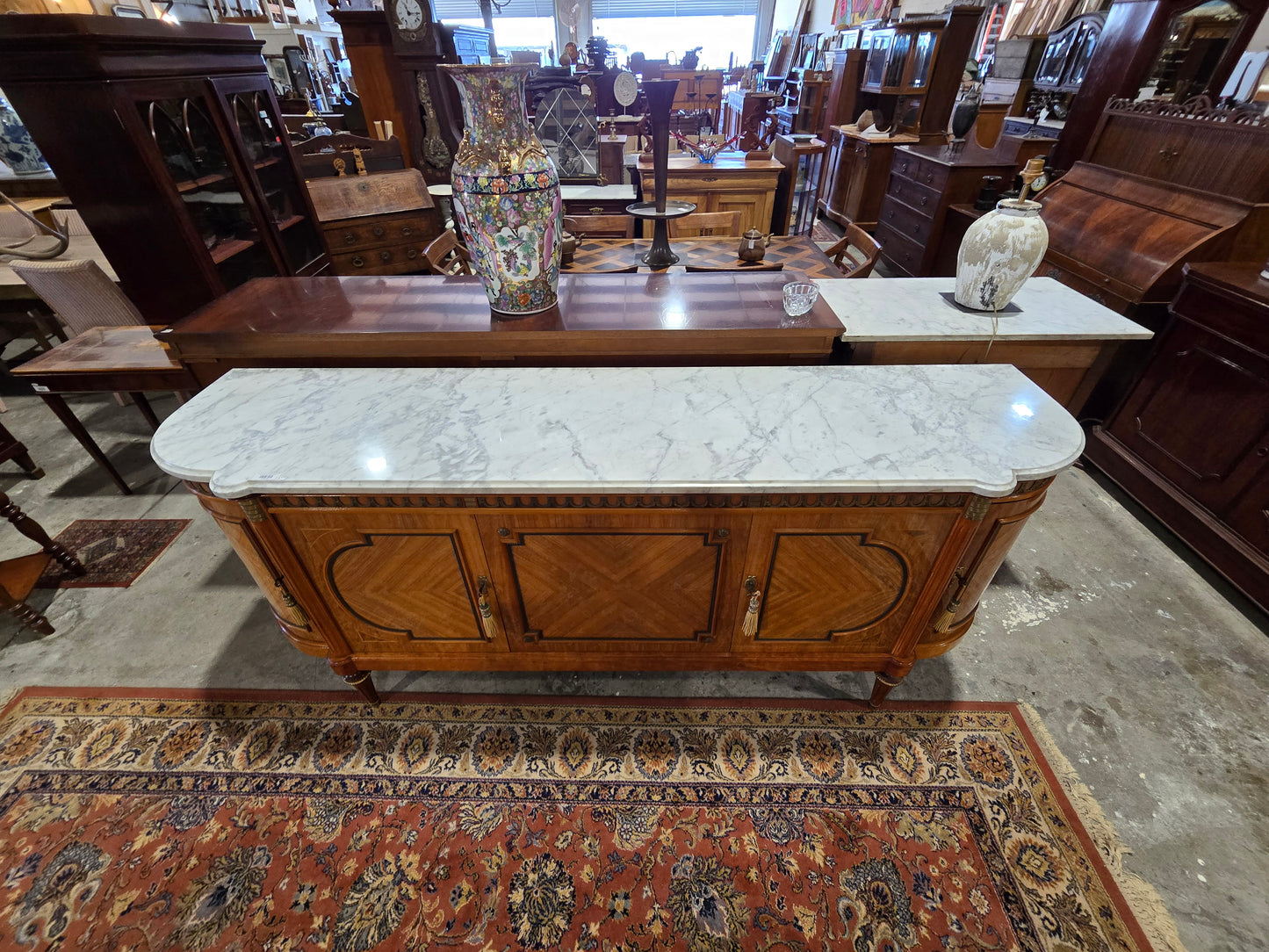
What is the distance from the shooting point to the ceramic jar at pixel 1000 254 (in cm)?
155

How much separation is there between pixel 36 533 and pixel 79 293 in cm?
126

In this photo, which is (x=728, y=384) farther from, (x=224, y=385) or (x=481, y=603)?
(x=224, y=385)

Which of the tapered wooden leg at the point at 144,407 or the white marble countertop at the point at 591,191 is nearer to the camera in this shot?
the tapered wooden leg at the point at 144,407

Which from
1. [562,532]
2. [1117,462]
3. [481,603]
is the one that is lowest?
[1117,462]

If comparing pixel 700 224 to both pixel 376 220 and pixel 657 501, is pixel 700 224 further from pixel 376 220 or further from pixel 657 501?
pixel 657 501

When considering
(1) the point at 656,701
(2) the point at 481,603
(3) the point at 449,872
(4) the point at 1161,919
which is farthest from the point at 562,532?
(4) the point at 1161,919

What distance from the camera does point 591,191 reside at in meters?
3.84

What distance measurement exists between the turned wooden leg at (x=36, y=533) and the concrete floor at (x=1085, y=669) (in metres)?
0.13

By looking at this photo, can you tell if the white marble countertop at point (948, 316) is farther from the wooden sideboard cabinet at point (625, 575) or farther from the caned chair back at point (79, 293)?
the caned chair back at point (79, 293)

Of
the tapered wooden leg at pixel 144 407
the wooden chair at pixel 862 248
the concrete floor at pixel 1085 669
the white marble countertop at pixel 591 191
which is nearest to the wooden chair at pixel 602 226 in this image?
the white marble countertop at pixel 591 191

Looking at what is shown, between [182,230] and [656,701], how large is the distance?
271 cm

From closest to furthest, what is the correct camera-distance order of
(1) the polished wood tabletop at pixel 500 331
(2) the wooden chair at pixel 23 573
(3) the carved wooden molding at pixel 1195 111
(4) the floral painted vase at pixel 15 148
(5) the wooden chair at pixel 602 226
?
(1) the polished wood tabletop at pixel 500 331 < (2) the wooden chair at pixel 23 573 < (3) the carved wooden molding at pixel 1195 111 < (5) the wooden chair at pixel 602 226 < (4) the floral painted vase at pixel 15 148

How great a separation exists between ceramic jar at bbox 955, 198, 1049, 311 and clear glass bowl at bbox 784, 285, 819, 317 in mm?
539

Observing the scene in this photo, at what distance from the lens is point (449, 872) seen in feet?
4.54
